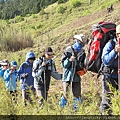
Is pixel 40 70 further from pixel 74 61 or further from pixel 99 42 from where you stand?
pixel 99 42

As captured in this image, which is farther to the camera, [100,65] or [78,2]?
[78,2]

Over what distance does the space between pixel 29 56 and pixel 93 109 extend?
11.8ft

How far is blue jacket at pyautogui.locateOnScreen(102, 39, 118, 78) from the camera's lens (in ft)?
12.6

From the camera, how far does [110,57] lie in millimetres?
3842

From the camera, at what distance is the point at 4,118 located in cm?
329

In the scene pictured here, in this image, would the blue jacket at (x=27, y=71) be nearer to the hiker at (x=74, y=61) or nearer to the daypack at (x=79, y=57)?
the hiker at (x=74, y=61)

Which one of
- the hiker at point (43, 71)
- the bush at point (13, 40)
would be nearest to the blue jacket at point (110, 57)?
the hiker at point (43, 71)

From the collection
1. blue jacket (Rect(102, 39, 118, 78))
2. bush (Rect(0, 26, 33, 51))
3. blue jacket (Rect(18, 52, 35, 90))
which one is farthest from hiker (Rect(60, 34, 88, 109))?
bush (Rect(0, 26, 33, 51))

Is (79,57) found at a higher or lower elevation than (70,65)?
higher

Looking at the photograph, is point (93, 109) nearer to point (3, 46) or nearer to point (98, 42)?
point (98, 42)

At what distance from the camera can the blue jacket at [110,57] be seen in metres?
3.85

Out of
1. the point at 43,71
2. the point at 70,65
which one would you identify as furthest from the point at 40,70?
the point at 70,65

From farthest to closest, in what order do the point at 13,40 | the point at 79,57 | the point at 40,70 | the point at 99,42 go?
the point at 13,40
the point at 40,70
the point at 79,57
the point at 99,42

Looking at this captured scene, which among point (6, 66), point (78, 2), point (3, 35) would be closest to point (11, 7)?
point (78, 2)
